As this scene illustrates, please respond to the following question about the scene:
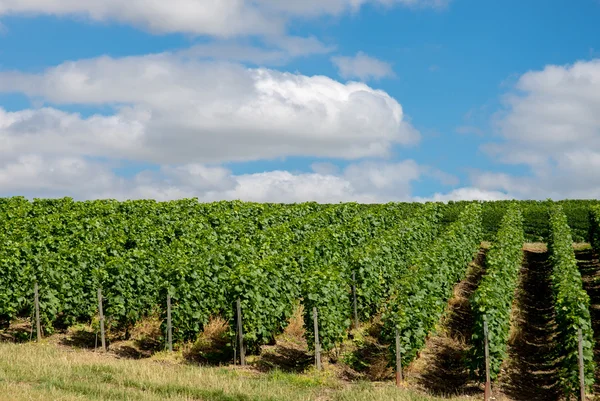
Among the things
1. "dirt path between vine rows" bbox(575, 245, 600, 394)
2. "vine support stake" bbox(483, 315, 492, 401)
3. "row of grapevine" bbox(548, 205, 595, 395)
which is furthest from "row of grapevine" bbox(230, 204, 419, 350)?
"dirt path between vine rows" bbox(575, 245, 600, 394)

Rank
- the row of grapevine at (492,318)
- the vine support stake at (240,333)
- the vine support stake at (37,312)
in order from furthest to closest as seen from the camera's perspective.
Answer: the vine support stake at (37,312) < the vine support stake at (240,333) < the row of grapevine at (492,318)

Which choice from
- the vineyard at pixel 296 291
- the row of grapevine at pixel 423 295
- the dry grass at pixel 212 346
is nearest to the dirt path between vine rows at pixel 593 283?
the vineyard at pixel 296 291

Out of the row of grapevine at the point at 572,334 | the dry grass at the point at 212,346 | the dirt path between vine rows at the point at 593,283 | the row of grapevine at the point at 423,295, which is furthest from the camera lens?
the dirt path between vine rows at the point at 593,283

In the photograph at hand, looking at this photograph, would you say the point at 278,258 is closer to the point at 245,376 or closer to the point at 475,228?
the point at 245,376

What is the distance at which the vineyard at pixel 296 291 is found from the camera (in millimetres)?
18641

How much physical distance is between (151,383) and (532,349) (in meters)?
13.3

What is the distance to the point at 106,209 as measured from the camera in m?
39.2

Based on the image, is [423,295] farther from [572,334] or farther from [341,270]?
[572,334]

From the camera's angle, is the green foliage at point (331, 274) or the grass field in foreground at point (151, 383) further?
the green foliage at point (331, 274)

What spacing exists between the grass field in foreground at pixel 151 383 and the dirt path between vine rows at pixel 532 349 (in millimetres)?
4137

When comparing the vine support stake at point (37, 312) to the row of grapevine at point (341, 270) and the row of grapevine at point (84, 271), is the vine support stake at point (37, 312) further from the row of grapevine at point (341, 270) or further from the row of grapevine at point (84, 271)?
the row of grapevine at point (341, 270)

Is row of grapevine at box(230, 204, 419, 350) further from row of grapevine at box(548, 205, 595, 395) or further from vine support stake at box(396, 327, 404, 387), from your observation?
row of grapevine at box(548, 205, 595, 395)

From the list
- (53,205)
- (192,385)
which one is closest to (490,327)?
(192,385)

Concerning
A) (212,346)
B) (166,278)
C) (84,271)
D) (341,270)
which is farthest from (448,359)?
(84,271)
